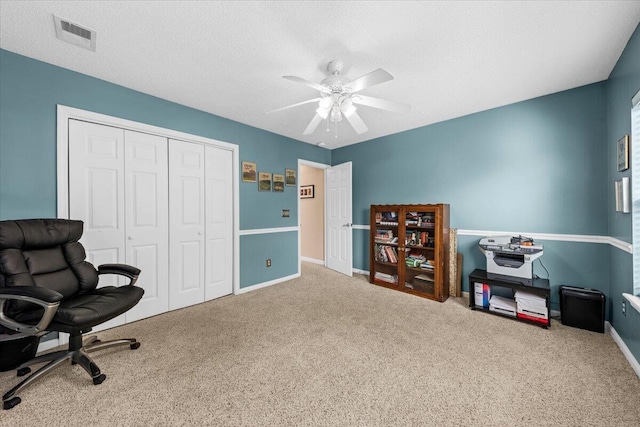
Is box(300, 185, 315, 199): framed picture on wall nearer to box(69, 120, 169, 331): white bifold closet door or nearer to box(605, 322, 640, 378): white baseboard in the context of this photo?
box(69, 120, 169, 331): white bifold closet door

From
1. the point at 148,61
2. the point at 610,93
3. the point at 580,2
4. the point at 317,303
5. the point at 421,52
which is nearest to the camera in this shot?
the point at 580,2

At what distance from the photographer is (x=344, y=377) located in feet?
5.85

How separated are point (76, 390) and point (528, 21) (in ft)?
12.7

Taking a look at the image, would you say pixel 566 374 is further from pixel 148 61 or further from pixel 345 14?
pixel 148 61

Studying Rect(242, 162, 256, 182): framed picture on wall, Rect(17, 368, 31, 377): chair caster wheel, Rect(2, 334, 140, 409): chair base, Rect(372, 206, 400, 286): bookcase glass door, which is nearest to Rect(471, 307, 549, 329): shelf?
Rect(372, 206, 400, 286): bookcase glass door

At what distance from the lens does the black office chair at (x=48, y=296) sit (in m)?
1.54

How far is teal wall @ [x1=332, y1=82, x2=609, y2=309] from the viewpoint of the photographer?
102 inches

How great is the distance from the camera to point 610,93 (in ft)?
7.82

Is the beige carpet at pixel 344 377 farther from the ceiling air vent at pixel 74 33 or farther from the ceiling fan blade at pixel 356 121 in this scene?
the ceiling air vent at pixel 74 33

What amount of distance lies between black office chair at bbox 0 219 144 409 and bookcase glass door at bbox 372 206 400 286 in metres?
3.16

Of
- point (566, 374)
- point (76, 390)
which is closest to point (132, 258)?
point (76, 390)

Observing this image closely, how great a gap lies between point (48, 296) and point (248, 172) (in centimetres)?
253

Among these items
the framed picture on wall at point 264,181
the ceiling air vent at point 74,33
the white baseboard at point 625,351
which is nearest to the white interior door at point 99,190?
the ceiling air vent at point 74,33

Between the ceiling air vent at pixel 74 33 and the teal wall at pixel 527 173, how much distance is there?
3743mm
